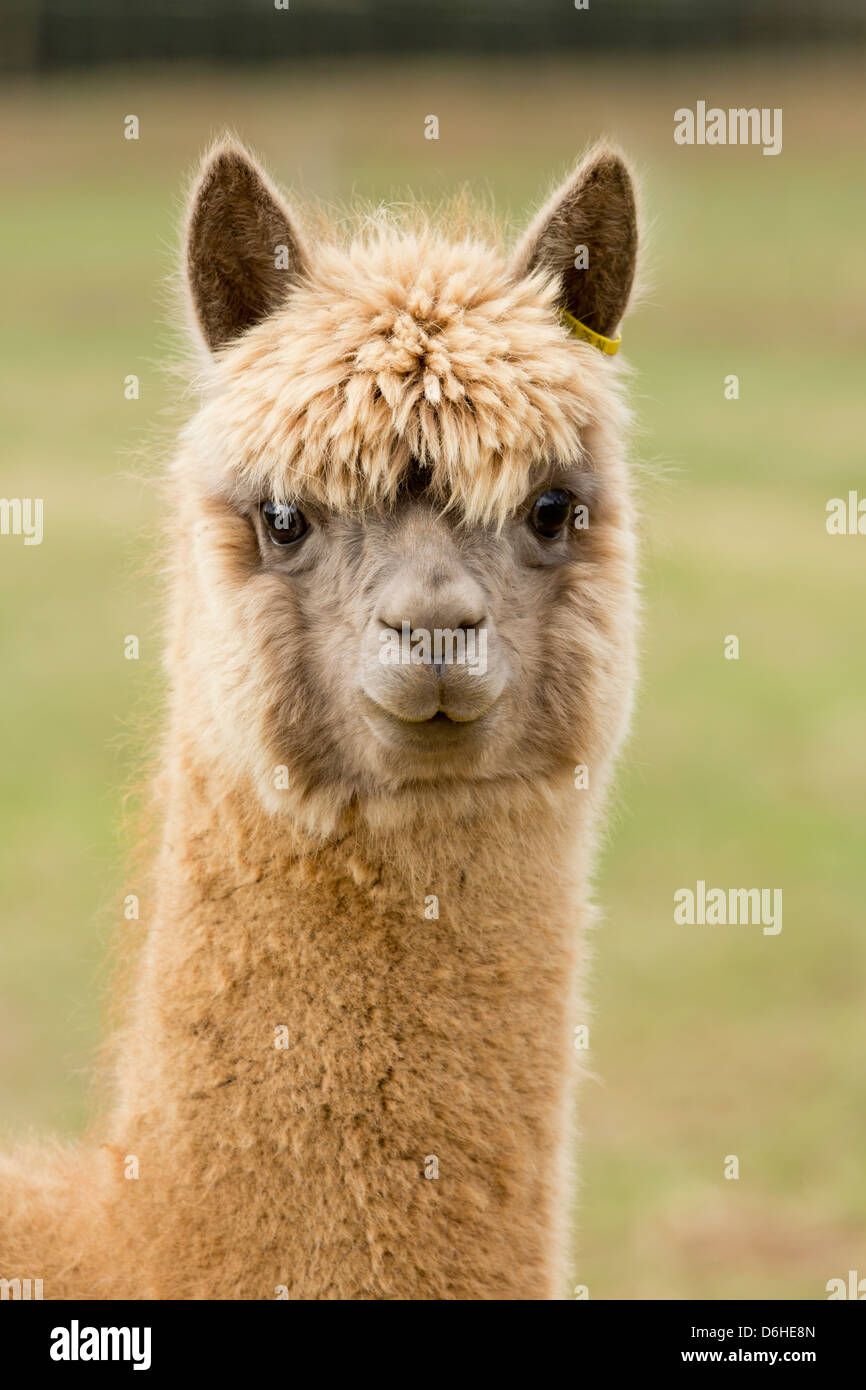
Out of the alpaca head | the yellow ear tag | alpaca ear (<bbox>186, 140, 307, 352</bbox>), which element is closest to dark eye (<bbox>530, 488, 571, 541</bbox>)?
the alpaca head

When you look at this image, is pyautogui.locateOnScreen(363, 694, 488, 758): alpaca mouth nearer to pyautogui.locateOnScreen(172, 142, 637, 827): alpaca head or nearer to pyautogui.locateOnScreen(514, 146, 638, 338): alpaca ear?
pyautogui.locateOnScreen(172, 142, 637, 827): alpaca head

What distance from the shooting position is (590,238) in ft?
11.5

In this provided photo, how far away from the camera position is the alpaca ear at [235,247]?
11.0 ft

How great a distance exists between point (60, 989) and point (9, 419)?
15439mm

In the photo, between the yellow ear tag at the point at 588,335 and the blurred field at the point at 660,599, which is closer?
the yellow ear tag at the point at 588,335

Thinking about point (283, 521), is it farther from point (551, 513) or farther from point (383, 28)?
point (383, 28)

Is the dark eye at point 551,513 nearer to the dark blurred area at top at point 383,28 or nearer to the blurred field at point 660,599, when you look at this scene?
the blurred field at point 660,599

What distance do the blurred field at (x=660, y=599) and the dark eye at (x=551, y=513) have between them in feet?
1.82

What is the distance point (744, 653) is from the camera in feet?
49.6

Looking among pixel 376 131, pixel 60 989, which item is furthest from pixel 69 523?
pixel 376 131

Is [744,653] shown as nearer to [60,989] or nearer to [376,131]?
[60,989]

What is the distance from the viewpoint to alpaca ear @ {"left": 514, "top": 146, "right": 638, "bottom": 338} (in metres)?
3.48

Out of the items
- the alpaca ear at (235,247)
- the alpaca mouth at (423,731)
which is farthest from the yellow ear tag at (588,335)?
the alpaca mouth at (423,731)

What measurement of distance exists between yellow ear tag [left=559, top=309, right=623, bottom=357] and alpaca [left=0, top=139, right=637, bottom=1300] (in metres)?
0.04
